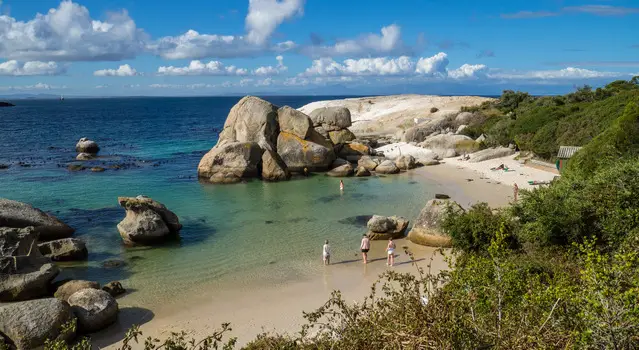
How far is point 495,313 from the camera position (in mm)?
7617

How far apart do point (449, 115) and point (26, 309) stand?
190ft

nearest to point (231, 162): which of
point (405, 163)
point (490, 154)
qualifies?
point (405, 163)

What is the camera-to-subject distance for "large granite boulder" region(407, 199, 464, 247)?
21.7 m

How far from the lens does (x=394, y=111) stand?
80.3 meters

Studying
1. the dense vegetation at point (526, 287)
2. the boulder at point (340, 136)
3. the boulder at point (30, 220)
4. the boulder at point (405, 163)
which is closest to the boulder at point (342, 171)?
the boulder at point (405, 163)

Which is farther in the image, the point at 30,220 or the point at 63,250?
the point at 30,220

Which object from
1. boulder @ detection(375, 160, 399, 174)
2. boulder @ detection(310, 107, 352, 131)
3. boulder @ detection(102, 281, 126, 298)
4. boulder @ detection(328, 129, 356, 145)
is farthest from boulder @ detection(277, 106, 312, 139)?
boulder @ detection(102, 281, 126, 298)

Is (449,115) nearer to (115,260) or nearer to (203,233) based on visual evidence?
(203,233)

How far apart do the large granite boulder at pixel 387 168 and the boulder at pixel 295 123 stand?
742 centimetres

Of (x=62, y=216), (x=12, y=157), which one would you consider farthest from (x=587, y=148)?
(x=12, y=157)

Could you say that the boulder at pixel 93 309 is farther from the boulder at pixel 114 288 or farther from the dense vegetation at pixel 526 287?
the boulder at pixel 114 288

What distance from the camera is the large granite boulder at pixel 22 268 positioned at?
1634 centimetres

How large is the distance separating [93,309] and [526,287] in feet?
42.0

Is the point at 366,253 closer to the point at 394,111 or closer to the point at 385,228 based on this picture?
the point at 385,228
